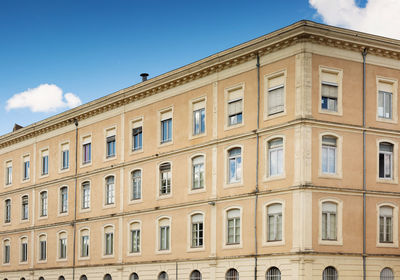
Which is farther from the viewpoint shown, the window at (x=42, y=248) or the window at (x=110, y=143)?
the window at (x=42, y=248)

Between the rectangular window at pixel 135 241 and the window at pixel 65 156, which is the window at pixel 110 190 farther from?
the window at pixel 65 156

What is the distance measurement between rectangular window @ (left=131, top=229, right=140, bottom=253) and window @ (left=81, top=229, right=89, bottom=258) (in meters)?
5.47

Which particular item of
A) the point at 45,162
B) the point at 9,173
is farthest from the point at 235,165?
the point at 9,173

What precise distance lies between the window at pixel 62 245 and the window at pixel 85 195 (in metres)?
3.08

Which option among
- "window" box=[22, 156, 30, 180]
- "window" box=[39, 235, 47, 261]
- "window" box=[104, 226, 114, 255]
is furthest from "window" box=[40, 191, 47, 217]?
"window" box=[104, 226, 114, 255]

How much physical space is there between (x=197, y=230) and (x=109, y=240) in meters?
9.49

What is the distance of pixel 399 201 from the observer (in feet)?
136

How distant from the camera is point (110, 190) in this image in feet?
176

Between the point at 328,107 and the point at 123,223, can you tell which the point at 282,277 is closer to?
the point at 328,107

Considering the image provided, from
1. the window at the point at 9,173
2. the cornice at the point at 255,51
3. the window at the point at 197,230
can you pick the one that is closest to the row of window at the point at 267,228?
the window at the point at 197,230

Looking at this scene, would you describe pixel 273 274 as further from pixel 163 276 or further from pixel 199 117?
pixel 199 117

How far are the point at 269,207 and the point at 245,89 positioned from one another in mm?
6370

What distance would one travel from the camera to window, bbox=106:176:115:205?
53.3 m

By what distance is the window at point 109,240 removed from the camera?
173 ft
